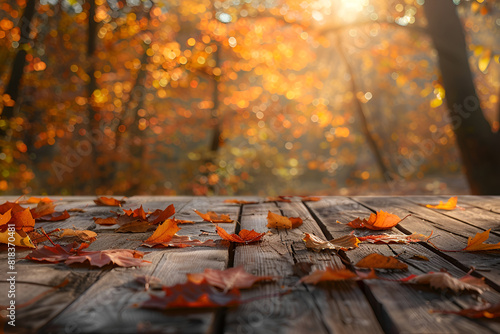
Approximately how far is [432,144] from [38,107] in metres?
12.7

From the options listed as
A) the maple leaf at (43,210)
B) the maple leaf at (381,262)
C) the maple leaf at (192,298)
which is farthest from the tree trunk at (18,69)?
the maple leaf at (381,262)

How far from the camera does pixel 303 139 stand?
20641 millimetres

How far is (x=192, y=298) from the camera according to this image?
2.40 ft

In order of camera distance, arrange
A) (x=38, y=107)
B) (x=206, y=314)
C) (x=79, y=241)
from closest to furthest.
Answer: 1. (x=206, y=314)
2. (x=79, y=241)
3. (x=38, y=107)

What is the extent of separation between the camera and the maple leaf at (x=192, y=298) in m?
0.70

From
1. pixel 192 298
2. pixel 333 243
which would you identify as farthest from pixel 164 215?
pixel 192 298

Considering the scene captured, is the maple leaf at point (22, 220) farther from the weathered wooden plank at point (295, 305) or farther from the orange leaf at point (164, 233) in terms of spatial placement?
the weathered wooden plank at point (295, 305)

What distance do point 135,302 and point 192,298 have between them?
119 mm

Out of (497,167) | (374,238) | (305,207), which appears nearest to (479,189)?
(497,167)

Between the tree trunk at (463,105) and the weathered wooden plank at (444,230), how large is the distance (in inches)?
87.2

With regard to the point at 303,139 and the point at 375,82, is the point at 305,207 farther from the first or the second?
the point at 303,139

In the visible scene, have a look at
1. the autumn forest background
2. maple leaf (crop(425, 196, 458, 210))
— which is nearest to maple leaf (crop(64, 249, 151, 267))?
maple leaf (crop(425, 196, 458, 210))

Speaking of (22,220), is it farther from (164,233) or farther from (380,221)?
(380,221)

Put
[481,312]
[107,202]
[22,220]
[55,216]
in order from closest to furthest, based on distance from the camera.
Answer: [481,312] < [22,220] < [55,216] < [107,202]
